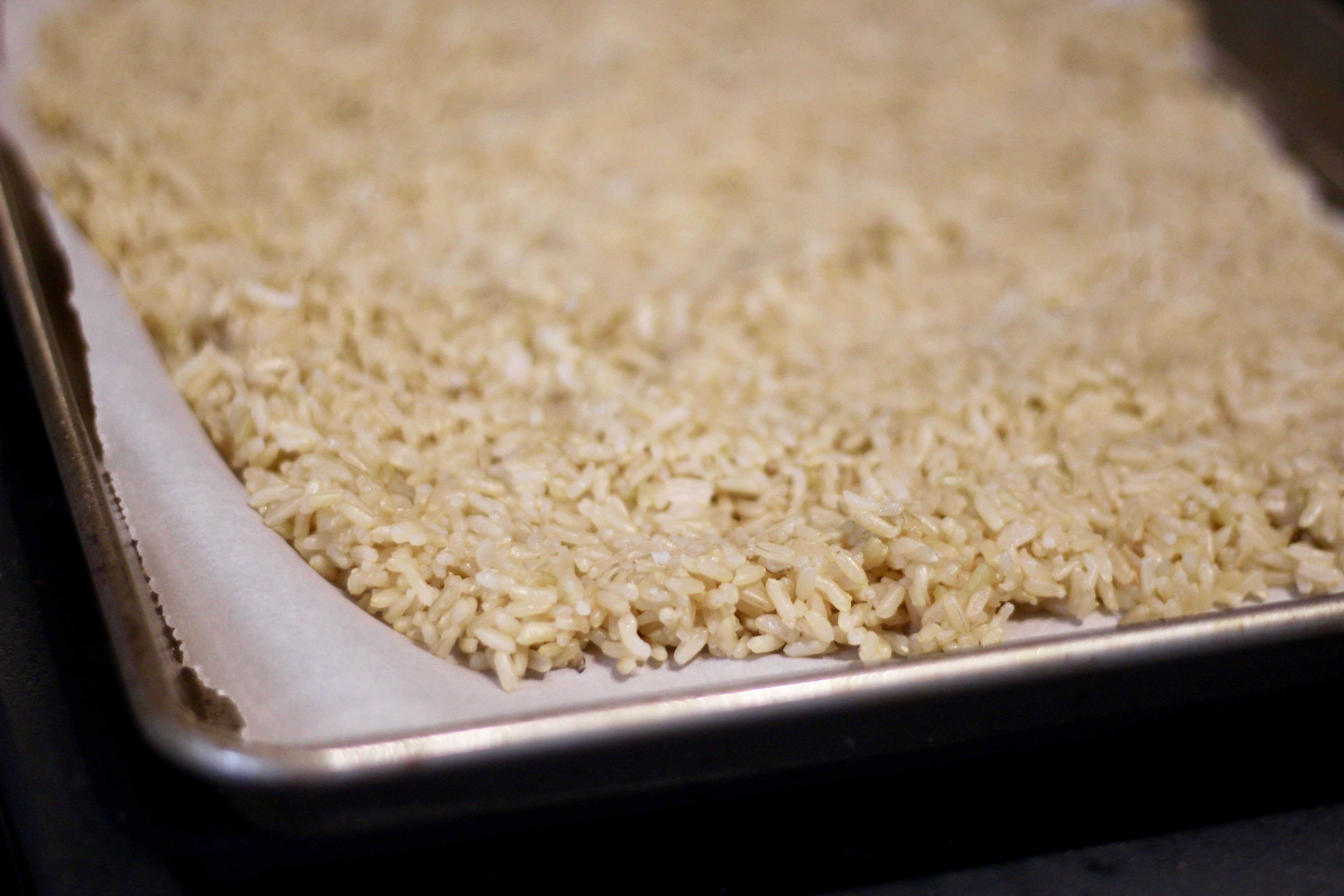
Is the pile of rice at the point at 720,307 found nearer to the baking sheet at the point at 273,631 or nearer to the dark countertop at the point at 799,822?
the baking sheet at the point at 273,631

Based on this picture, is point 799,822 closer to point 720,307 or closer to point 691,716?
point 691,716

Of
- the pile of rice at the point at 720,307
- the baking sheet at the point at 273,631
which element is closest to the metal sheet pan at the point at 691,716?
the baking sheet at the point at 273,631

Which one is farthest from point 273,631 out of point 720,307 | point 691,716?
point 720,307

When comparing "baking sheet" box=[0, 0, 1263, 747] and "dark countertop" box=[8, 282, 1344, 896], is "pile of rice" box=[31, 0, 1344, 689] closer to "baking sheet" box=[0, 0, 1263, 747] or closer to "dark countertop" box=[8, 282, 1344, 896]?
"baking sheet" box=[0, 0, 1263, 747]

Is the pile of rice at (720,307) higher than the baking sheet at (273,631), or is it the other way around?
the pile of rice at (720,307)

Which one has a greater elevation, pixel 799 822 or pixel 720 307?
pixel 720 307

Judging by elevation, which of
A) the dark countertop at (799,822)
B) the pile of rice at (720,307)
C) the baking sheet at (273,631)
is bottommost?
the dark countertop at (799,822)

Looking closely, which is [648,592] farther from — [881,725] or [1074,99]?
[1074,99]
